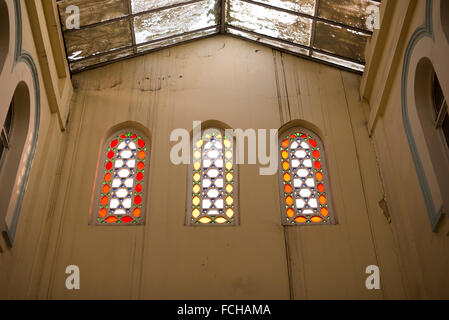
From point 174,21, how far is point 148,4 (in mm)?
644

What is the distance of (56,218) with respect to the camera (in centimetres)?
725

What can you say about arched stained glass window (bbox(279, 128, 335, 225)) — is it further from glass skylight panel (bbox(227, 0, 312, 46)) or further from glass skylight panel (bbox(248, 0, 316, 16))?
glass skylight panel (bbox(248, 0, 316, 16))

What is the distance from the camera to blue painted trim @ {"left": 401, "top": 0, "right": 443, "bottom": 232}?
5.86 metres

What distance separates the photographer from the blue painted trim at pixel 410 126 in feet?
19.2

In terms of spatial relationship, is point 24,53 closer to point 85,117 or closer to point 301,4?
point 85,117

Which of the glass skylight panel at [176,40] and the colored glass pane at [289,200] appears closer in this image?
the colored glass pane at [289,200]

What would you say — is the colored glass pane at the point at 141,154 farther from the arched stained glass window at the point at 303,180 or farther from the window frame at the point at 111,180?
the arched stained glass window at the point at 303,180

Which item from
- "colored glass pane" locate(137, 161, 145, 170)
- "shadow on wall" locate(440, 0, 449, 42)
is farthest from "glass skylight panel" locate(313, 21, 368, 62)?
"colored glass pane" locate(137, 161, 145, 170)

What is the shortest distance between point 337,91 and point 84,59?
4296 millimetres

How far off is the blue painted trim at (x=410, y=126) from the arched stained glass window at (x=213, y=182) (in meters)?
2.54

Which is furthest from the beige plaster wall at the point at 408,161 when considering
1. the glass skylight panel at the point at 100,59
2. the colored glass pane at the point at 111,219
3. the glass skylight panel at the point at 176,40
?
the glass skylight panel at the point at 100,59

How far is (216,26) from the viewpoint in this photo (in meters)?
9.45
